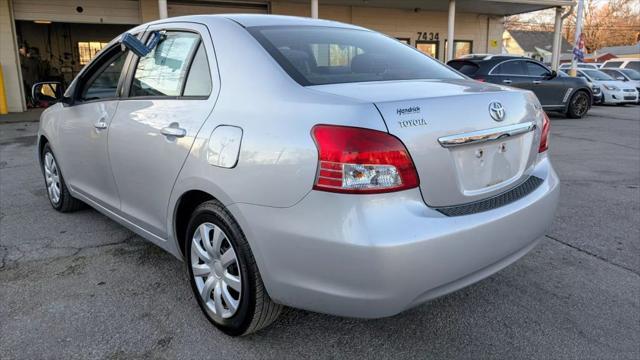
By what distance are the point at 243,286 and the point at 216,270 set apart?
0.26 m

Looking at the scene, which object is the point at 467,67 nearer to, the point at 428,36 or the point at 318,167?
the point at 428,36

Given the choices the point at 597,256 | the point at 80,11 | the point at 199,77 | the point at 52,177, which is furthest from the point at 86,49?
the point at 597,256

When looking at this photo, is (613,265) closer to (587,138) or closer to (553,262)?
(553,262)

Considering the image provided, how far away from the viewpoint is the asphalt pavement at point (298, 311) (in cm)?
249

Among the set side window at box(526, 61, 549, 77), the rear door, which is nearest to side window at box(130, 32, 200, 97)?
the rear door

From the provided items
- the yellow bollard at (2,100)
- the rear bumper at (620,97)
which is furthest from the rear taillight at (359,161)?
the rear bumper at (620,97)

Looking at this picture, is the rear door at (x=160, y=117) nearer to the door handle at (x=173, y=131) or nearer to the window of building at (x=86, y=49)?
the door handle at (x=173, y=131)

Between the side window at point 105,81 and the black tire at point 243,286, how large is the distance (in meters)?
1.48

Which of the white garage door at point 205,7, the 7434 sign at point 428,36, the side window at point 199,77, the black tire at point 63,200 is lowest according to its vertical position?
the black tire at point 63,200

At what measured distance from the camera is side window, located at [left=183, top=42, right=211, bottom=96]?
263cm

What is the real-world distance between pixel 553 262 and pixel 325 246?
7.46ft

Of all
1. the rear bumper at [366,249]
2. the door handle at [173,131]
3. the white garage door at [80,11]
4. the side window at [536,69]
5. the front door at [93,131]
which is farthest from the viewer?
the white garage door at [80,11]

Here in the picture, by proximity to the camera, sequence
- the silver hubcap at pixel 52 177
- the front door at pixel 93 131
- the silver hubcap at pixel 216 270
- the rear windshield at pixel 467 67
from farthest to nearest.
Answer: the rear windshield at pixel 467 67, the silver hubcap at pixel 52 177, the front door at pixel 93 131, the silver hubcap at pixel 216 270

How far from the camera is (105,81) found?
12.1 ft
